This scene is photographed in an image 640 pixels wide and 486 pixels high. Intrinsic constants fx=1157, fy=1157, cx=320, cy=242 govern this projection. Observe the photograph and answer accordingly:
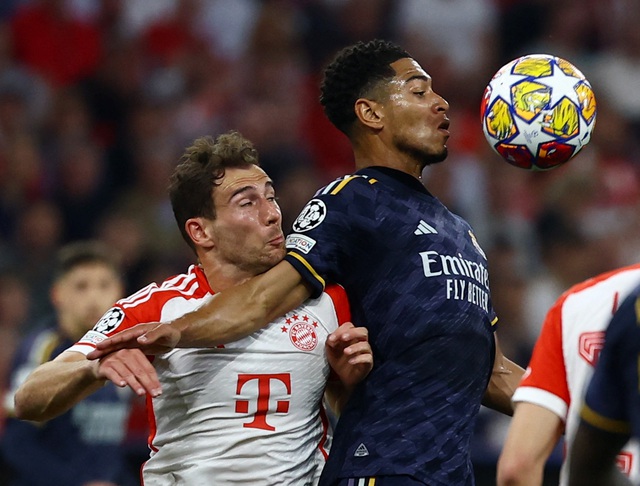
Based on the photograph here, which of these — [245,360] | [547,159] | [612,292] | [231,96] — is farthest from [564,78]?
[231,96]

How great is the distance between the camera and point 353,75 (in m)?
4.29

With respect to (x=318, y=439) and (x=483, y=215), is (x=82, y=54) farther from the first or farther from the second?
(x=318, y=439)

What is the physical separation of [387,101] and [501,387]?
1.14 m

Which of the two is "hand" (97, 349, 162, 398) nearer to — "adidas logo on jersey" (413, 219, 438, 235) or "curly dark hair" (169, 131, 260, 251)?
"curly dark hair" (169, 131, 260, 251)

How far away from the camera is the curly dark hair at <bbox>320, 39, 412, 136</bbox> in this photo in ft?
13.9

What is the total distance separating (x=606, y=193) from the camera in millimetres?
9219

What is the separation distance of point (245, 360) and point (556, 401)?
1.14m

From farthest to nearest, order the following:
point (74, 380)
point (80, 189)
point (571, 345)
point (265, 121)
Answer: point (265, 121) < point (80, 189) < point (74, 380) < point (571, 345)

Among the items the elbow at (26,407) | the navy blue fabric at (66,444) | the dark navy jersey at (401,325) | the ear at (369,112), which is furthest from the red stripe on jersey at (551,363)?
the navy blue fabric at (66,444)

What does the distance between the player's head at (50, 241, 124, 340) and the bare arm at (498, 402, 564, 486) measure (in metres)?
3.93

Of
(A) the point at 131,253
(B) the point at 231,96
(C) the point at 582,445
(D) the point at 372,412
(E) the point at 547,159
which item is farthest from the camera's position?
(B) the point at 231,96

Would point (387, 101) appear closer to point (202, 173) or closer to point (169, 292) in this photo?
Answer: point (202, 173)

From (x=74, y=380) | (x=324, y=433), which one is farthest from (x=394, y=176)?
(x=74, y=380)

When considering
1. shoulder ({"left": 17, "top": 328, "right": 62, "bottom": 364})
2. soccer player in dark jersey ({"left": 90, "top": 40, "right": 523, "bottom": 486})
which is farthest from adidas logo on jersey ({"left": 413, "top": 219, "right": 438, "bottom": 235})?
shoulder ({"left": 17, "top": 328, "right": 62, "bottom": 364})
